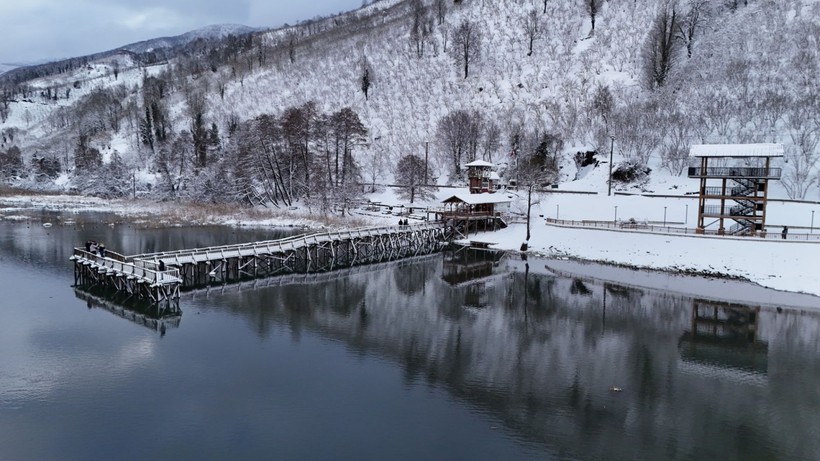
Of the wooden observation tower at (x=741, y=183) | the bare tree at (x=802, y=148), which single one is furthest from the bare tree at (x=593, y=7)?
the wooden observation tower at (x=741, y=183)

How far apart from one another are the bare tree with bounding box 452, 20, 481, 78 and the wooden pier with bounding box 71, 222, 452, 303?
193 ft

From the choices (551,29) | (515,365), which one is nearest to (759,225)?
(515,365)

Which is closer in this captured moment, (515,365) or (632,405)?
(632,405)

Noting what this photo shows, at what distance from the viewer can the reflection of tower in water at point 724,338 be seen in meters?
24.0

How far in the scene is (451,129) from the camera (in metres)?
81.4

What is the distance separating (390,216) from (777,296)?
3881 cm

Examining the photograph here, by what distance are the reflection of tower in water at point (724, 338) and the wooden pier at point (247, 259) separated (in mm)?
24336

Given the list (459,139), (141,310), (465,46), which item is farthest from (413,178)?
(141,310)

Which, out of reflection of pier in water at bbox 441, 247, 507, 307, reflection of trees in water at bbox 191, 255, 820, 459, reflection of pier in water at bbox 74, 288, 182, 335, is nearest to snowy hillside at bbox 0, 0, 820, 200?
reflection of pier in water at bbox 441, 247, 507, 307

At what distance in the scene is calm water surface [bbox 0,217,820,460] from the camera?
1658 cm

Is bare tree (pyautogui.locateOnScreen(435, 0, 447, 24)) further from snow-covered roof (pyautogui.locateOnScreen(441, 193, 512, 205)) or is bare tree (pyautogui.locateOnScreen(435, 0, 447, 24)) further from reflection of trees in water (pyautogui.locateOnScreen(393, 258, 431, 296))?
reflection of trees in water (pyautogui.locateOnScreen(393, 258, 431, 296))

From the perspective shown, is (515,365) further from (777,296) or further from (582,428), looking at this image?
(777,296)

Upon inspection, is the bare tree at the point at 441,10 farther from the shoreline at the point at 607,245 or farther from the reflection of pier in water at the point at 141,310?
the reflection of pier in water at the point at 141,310

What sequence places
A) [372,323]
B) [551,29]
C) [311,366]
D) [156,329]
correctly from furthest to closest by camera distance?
[551,29]
[372,323]
[156,329]
[311,366]
